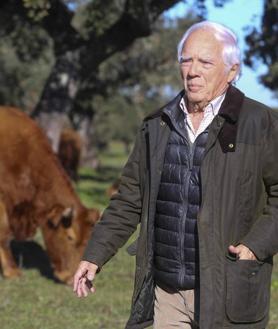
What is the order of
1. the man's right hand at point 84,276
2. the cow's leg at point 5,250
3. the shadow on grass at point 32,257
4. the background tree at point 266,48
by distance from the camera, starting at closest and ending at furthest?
the man's right hand at point 84,276 → the cow's leg at point 5,250 → the shadow on grass at point 32,257 → the background tree at point 266,48

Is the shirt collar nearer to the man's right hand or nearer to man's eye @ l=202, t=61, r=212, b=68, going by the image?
man's eye @ l=202, t=61, r=212, b=68

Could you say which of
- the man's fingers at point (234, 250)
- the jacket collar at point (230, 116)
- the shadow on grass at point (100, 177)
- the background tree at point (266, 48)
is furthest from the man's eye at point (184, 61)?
the shadow on grass at point (100, 177)

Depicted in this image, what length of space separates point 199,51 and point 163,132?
0.45 metres

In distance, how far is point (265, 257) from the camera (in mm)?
3930

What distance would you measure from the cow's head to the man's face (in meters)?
6.44

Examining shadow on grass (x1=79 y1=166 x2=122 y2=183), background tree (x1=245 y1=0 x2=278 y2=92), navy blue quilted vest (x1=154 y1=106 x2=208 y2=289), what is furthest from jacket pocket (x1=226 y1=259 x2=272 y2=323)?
shadow on grass (x1=79 y1=166 x2=122 y2=183)

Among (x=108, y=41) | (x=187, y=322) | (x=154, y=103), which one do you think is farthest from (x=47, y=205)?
(x=154, y=103)

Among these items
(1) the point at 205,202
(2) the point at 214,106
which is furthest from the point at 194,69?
(1) the point at 205,202

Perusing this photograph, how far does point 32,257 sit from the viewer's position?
39.8ft

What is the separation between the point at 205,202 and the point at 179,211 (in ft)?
→ 0.61

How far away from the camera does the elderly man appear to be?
3.88 m

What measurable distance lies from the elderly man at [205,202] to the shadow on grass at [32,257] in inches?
250

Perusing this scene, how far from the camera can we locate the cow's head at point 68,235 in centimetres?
1033

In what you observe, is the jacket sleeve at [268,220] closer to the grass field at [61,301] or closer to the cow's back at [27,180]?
the grass field at [61,301]
